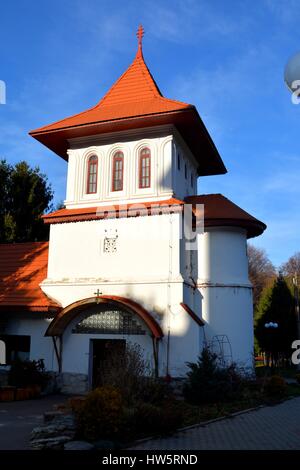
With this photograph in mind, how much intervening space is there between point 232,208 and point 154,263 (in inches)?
160

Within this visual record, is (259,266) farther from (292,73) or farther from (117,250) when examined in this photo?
(292,73)

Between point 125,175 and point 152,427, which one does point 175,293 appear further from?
point 152,427

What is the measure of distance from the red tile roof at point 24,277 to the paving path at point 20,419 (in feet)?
10.1

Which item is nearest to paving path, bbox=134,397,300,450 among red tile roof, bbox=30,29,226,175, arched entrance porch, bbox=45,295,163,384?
arched entrance porch, bbox=45,295,163,384

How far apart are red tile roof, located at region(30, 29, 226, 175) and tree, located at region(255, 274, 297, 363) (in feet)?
53.6

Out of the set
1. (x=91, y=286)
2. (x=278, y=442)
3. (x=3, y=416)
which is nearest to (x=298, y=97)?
(x=278, y=442)

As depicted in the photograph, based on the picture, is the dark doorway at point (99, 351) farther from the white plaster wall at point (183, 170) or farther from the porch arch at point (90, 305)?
the white plaster wall at point (183, 170)

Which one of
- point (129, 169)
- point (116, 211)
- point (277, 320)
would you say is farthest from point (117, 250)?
point (277, 320)

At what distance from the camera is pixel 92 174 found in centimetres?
1723

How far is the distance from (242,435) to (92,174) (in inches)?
428

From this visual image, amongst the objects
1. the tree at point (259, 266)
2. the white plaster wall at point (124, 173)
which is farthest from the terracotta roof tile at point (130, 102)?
the tree at point (259, 266)

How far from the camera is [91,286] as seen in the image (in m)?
15.6

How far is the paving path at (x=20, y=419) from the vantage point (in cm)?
837

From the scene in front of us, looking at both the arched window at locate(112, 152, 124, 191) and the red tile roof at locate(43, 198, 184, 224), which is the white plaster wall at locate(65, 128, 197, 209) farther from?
the red tile roof at locate(43, 198, 184, 224)
